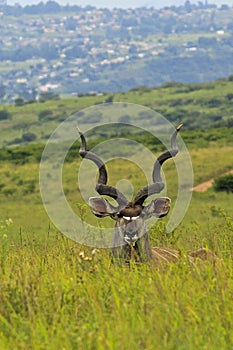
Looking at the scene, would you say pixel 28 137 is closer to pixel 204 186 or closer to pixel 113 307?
pixel 204 186

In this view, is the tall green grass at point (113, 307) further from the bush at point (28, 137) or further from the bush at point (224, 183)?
the bush at point (28, 137)

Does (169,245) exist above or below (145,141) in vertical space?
above

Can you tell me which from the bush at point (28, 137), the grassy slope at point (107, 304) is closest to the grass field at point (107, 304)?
the grassy slope at point (107, 304)

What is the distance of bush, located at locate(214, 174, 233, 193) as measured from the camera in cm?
3458

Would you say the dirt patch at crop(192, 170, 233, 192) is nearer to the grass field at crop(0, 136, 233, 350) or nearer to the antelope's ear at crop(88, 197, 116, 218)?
the antelope's ear at crop(88, 197, 116, 218)

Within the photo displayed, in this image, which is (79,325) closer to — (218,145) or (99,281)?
(99,281)

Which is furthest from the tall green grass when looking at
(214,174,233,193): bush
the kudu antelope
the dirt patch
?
the dirt patch

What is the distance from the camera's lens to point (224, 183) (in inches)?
1377

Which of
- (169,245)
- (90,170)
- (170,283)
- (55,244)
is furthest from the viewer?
(90,170)

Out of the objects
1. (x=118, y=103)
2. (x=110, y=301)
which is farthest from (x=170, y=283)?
(x=118, y=103)

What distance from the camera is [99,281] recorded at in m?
7.34

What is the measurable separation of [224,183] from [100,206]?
2405cm

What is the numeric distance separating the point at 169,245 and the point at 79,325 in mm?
5676

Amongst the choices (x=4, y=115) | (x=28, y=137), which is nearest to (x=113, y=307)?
(x=28, y=137)
